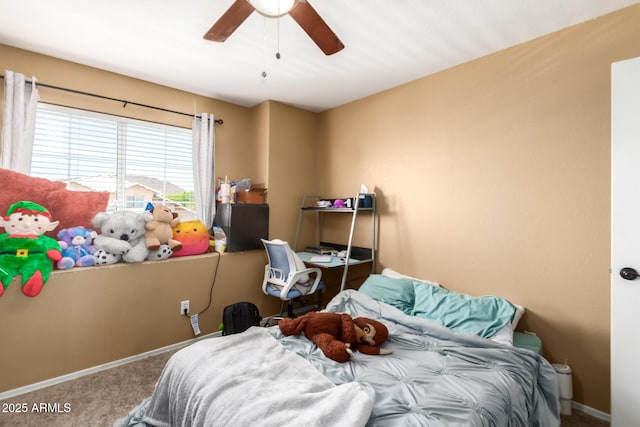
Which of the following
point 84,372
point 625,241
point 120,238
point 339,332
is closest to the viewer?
point 625,241

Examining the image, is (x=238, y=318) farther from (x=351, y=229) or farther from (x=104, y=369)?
(x=351, y=229)

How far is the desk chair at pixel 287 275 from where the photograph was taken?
8.75 ft

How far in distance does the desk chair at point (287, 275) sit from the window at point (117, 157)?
3.48 ft

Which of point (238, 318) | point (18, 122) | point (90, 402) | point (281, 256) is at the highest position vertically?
point (18, 122)

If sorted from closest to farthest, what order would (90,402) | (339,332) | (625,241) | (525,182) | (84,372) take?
(625,241), (339,332), (90,402), (525,182), (84,372)

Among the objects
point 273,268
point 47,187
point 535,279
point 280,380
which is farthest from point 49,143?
point 535,279

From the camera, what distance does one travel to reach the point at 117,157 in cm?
269

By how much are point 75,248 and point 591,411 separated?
3.73 m

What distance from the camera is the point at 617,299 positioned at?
1607mm

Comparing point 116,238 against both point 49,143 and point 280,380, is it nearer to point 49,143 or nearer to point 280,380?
point 49,143

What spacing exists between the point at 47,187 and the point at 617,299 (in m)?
3.74

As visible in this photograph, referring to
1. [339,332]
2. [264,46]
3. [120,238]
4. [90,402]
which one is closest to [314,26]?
[264,46]

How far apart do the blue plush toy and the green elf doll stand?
11cm

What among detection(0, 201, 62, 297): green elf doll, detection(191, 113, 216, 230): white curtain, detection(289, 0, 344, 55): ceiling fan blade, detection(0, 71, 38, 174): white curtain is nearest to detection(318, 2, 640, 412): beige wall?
detection(289, 0, 344, 55): ceiling fan blade
